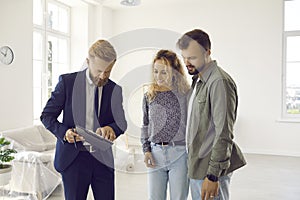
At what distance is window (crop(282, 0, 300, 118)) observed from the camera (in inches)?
221

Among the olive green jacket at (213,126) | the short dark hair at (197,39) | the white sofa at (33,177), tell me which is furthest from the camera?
the white sofa at (33,177)

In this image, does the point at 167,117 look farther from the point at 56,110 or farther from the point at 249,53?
the point at 249,53

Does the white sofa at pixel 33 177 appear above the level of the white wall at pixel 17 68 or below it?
below

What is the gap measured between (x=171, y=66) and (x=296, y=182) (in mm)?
3026

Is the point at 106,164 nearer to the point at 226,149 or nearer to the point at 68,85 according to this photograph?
the point at 68,85

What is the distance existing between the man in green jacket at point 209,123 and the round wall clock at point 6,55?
132 inches

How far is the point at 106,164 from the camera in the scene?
5.27 ft

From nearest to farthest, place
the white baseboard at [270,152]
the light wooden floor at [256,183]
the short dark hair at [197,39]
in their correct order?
the short dark hair at [197,39], the light wooden floor at [256,183], the white baseboard at [270,152]

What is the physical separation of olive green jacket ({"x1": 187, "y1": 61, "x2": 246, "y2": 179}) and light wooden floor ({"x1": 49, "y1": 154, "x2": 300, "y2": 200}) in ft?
6.85

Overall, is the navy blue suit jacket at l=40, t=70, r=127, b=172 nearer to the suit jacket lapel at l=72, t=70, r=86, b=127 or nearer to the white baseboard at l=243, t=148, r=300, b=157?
the suit jacket lapel at l=72, t=70, r=86, b=127

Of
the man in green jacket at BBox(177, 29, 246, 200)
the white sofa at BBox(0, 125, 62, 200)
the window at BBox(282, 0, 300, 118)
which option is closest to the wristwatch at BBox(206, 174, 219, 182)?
the man in green jacket at BBox(177, 29, 246, 200)

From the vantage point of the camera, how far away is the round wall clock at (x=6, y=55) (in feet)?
13.3

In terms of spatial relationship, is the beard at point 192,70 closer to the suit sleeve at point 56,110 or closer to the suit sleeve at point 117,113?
the suit sleeve at point 117,113

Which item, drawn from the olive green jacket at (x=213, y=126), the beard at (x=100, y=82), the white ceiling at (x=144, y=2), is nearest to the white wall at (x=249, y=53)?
the white ceiling at (x=144, y=2)
